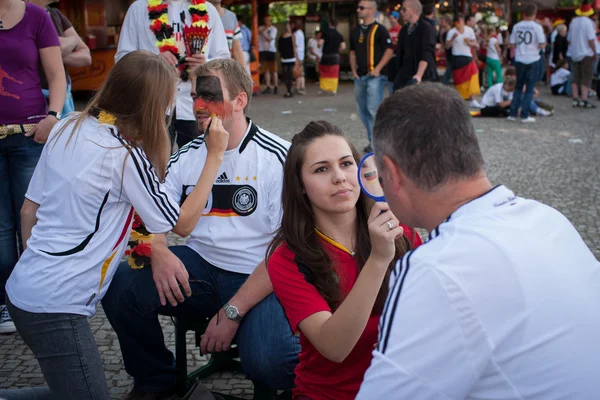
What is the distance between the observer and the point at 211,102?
3.17 m

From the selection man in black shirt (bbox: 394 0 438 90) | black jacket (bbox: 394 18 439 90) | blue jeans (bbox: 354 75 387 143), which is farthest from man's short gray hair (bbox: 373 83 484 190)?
blue jeans (bbox: 354 75 387 143)

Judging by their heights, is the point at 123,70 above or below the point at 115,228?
above

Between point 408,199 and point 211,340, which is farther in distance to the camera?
point 211,340

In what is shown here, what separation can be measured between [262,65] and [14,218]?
14.8 meters

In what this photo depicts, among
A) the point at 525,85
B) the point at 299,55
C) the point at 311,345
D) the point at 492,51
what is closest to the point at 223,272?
the point at 311,345

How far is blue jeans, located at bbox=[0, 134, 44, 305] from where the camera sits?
365cm

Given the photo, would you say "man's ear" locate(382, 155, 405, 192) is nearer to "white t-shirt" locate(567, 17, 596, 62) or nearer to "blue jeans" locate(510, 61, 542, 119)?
"blue jeans" locate(510, 61, 542, 119)

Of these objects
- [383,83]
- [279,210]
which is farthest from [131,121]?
[383,83]

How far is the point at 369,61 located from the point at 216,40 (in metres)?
4.32

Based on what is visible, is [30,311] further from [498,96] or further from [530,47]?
[498,96]

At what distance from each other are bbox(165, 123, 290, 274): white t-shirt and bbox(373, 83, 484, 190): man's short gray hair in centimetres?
152

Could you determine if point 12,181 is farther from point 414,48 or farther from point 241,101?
point 414,48

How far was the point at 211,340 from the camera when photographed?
2.72 metres

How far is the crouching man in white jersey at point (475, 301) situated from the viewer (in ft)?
4.21
